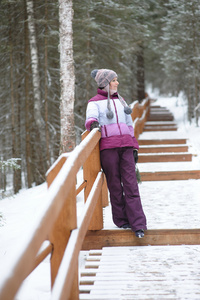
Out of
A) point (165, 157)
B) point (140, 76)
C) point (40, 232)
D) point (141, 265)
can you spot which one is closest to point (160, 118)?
point (140, 76)

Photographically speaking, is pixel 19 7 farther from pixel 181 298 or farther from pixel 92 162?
pixel 181 298

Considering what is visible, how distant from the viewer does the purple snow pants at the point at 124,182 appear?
4.44 meters

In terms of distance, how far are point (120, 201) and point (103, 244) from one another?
552mm

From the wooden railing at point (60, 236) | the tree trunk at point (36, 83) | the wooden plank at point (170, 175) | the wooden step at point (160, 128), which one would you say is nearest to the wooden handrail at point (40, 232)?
the wooden railing at point (60, 236)

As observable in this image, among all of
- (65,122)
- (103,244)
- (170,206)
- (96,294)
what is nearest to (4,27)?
(65,122)

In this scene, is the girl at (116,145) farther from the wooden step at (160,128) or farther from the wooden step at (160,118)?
the wooden step at (160,118)

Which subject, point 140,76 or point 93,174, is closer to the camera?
point 93,174

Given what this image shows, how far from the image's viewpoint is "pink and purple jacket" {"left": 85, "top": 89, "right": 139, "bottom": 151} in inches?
176

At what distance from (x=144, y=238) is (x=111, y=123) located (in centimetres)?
130

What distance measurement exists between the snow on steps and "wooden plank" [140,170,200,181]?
13.4 ft

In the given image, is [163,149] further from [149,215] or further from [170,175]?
[149,215]

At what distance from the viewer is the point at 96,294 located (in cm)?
317

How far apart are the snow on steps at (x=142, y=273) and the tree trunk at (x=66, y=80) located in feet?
17.0

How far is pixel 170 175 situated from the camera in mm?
8305
